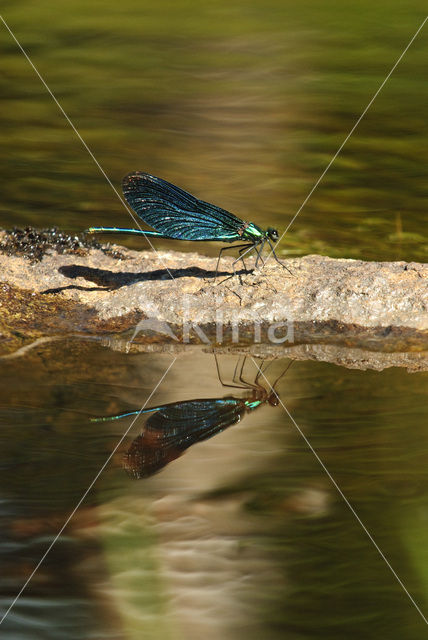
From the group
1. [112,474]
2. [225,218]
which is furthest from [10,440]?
[225,218]

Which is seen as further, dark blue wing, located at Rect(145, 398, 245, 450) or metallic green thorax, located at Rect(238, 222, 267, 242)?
metallic green thorax, located at Rect(238, 222, 267, 242)

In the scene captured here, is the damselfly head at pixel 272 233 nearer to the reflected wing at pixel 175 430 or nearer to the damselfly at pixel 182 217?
the damselfly at pixel 182 217

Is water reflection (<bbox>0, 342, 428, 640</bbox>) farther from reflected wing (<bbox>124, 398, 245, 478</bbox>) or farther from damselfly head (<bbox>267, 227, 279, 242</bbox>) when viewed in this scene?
damselfly head (<bbox>267, 227, 279, 242</bbox>)

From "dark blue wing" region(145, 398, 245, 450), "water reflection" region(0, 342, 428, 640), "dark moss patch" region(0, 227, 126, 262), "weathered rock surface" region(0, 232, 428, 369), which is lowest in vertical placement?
"water reflection" region(0, 342, 428, 640)

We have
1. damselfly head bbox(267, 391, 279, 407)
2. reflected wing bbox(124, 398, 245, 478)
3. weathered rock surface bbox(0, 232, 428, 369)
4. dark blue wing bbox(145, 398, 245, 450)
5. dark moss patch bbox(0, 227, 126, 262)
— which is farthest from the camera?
dark moss patch bbox(0, 227, 126, 262)

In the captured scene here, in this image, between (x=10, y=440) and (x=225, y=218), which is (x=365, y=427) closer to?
(x=10, y=440)

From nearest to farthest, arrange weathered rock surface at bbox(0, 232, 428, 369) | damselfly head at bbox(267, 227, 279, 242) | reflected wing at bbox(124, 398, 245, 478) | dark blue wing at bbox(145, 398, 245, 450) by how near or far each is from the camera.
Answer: reflected wing at bbox(124, 398, 245, 478) → dark blue wing at bbox(145, 398, 245, 450) → weathered rock surface at bbox(0, 232, 428, 369) → damselfly head at bbox(267, 227, 279, 242)

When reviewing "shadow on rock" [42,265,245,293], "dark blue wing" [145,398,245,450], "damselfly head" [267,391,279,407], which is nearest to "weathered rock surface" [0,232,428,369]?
"shadow on rock" [42,265,245,293]

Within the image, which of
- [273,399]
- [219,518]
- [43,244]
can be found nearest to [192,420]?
[273,399]

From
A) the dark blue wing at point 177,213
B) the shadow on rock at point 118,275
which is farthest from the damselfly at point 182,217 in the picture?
the shadow on rock at point 118,275
